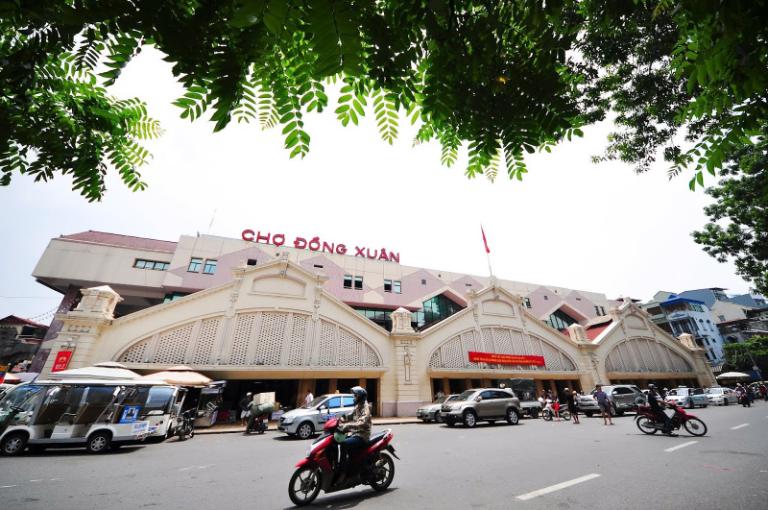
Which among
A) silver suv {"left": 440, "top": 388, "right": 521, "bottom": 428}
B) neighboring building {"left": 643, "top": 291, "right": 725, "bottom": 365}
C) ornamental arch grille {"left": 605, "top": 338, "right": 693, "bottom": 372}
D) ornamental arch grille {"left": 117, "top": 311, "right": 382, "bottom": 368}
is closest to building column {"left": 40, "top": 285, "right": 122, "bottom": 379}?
ornamental arch grille {"left": 117, "top": 311, "right": 382, "bottom": 368}

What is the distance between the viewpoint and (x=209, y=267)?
84.4 ft

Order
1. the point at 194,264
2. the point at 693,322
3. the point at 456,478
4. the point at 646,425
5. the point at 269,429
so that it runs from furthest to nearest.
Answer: the point at 693,322, the point at 194,264, the point at 269,429, the point at 646,425, the point at 456,478

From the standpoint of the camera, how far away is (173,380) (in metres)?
13.1

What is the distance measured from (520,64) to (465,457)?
797cm

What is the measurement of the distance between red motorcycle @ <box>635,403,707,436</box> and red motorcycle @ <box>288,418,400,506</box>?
32.8 ft

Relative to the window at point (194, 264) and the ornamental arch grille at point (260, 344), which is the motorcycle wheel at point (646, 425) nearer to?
the ornamental arch grille at point (260, 344)

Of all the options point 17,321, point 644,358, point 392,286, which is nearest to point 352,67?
point 392,286

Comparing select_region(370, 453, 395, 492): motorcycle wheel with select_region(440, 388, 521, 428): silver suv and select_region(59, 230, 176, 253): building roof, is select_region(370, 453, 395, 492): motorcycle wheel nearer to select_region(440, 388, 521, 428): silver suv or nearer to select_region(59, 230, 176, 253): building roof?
select_region(440, 388, 521, 428): silver suv

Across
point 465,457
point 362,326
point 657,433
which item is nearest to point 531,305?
point 362,326

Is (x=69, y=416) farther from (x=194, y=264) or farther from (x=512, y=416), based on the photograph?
(x=194, y=264)

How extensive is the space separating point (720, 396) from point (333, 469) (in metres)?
33.9

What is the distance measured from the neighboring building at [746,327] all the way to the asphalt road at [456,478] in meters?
58.4

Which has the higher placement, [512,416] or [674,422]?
[674,422]

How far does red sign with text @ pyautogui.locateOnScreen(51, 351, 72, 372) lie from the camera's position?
546 inches
